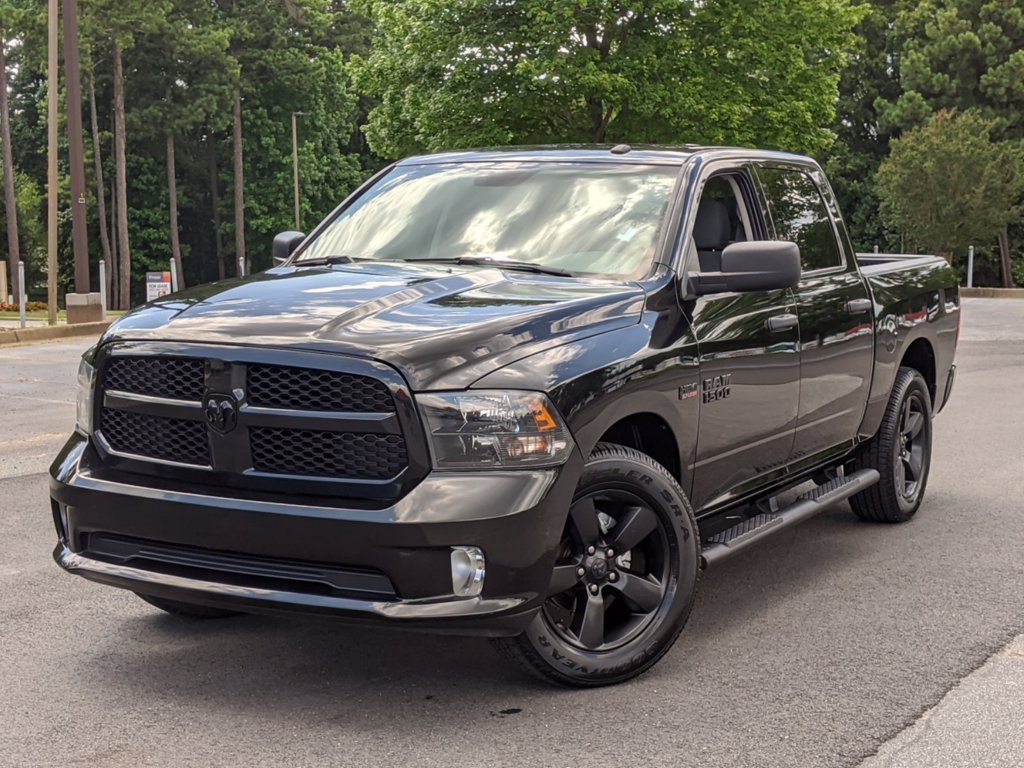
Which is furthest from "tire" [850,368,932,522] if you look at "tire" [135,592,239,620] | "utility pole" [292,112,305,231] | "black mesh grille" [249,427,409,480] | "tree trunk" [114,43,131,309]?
"utility pole" [292,112,305,231]

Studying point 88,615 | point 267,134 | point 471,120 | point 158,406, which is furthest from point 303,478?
point 267,134

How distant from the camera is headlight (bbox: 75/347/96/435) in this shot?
4.63 meters

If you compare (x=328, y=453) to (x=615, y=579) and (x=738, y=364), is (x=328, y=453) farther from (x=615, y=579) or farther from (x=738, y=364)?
(x=738, y=364)

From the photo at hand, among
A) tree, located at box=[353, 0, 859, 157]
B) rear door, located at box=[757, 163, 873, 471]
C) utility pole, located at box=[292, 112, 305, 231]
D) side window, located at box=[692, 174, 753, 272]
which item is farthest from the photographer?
utility pole, located at box=[292, 112, 305, 231]

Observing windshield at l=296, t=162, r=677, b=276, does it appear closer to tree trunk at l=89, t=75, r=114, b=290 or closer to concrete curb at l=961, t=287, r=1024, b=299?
concrete curb at l=961, t=287, r=1024, b=299

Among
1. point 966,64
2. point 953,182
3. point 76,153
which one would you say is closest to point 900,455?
point 76,153

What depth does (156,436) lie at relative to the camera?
14.5ft

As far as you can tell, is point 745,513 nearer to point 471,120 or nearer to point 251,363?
point 251,363

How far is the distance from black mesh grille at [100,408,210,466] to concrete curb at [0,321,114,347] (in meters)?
18.6

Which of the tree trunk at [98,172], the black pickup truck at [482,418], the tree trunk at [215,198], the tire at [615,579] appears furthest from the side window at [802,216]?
the tree trunk at [215,198]

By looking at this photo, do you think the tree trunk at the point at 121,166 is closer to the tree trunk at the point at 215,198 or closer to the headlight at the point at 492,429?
the tree trunk at the point at 215,198

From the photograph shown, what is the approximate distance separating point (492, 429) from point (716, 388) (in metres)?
1.39

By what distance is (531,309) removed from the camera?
452 cm

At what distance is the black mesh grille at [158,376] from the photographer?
14.1 feet
